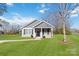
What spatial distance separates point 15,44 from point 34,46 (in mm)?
331

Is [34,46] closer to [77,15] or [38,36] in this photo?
[38,36]

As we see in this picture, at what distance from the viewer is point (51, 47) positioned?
7730 mm

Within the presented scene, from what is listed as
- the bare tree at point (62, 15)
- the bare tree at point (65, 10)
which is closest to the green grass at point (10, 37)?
the bare tree at point (62, 15)

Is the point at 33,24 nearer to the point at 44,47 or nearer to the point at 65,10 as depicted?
the point at 44,47

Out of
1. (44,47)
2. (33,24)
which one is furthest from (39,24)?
(44,47)

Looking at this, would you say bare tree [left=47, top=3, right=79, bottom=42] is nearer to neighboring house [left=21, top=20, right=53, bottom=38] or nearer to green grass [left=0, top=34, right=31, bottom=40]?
neighboring house [left=21, top=20, right=53, bottom=38]

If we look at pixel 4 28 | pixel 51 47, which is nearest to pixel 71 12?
pixel 51 47

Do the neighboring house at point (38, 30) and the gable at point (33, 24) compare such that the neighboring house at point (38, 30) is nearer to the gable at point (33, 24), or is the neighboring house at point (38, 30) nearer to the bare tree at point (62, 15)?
the gable at point (33, 24)

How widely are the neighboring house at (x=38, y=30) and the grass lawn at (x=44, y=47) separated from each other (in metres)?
0.11

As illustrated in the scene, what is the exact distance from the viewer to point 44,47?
772cm

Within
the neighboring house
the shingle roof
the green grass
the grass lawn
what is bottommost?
the grass lawn

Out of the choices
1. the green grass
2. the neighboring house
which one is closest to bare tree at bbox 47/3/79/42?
the neighboring house

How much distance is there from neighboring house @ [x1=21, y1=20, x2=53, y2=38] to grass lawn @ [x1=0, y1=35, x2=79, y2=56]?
4.1 inches

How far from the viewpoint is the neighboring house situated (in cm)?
774
